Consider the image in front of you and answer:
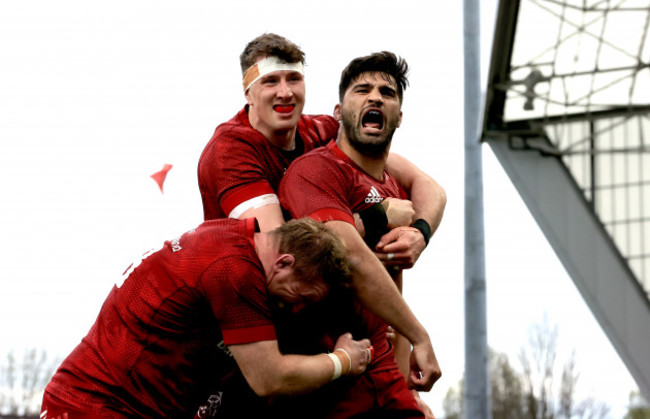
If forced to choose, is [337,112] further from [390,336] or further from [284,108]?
[390,336]

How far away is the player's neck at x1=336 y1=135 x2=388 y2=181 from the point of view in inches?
219

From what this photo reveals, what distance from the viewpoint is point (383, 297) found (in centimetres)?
493

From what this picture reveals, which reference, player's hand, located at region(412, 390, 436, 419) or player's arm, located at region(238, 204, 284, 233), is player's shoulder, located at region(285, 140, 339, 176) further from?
player's hand, located at region(412, 390, 436, 419)

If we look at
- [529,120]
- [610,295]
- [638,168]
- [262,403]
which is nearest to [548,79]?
[529,120]

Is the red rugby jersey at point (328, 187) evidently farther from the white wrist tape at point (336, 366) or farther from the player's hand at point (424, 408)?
the player's hand at point (424, 408)

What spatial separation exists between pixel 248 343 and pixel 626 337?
1547cm

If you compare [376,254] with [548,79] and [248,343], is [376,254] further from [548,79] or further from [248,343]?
[548,79]

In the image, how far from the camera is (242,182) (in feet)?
17.3

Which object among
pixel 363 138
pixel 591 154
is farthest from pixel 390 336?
pixel 591 154

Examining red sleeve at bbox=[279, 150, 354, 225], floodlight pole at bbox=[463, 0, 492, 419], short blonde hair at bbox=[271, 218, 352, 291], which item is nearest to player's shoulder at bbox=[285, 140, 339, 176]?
red sleeve at bbox=[279, 150, 354, 225]

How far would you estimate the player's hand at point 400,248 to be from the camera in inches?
208

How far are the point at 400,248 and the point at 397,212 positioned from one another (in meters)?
0.25

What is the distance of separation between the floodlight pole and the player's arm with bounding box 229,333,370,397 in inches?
306

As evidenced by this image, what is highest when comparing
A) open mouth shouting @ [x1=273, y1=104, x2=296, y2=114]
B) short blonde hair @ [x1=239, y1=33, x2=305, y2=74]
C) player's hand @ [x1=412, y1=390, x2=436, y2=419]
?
short blonde hair @ [x1=239, y1=33, x2=305, y2=74]
